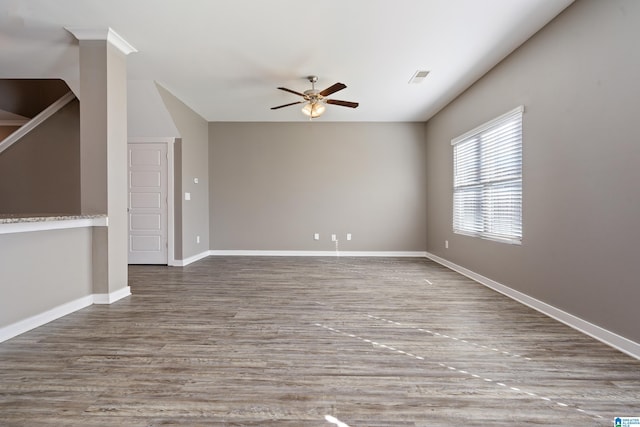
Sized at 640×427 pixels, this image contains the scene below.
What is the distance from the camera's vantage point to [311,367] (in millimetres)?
1991

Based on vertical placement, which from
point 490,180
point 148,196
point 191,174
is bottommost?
point 148,196

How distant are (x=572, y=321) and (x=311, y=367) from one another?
2326 mm

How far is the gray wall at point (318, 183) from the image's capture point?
21.5 feet

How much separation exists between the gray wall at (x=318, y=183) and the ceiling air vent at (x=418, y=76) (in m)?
2.15

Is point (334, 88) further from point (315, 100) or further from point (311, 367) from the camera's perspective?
point (311, 367)

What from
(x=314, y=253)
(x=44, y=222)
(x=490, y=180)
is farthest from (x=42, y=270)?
(x=490, y=180)

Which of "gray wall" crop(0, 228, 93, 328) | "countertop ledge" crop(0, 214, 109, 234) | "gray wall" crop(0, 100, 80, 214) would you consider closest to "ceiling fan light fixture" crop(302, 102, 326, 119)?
"countertop ledge" crop(0, 214, 109, 234)

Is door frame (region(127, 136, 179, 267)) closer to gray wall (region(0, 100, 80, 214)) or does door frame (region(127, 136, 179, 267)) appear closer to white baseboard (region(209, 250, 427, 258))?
gray wall (region(0, 100, 80, 214))

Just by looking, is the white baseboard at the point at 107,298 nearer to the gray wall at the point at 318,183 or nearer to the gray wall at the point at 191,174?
the gray wall at the point at 191,174

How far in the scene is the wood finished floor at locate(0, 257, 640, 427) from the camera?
155 cm

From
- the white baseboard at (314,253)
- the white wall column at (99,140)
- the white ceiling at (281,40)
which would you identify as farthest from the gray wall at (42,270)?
the white baseboard at (314,253)

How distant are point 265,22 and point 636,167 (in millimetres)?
3250

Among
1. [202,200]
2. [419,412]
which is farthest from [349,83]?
[419,412]

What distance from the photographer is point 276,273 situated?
4871 millimetres
